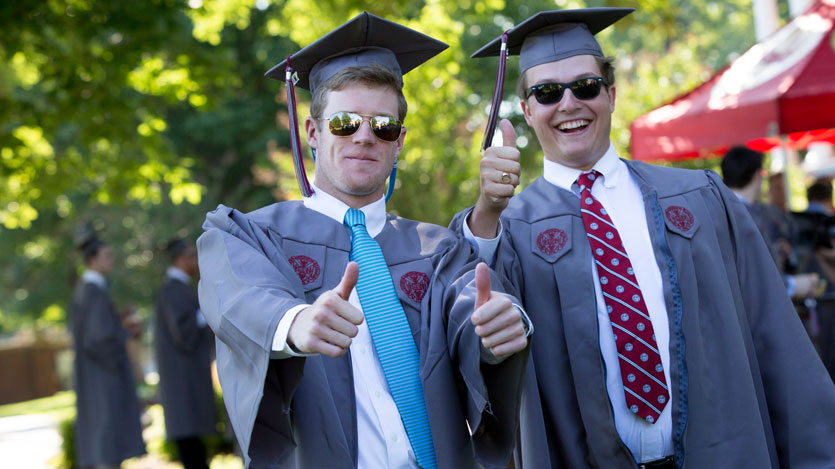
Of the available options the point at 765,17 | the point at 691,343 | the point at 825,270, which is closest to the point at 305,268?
the point at 691,343

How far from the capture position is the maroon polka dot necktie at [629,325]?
2453mm

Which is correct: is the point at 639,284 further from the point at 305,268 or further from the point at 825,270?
the point at 825,270

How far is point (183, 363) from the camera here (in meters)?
7.26

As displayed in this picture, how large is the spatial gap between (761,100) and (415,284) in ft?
12.1

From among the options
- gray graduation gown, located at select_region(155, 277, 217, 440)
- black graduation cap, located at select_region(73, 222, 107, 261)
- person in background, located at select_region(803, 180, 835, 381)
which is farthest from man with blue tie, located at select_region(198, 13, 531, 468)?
black graduation cap, located at select_region(73, 222, 107, 261)

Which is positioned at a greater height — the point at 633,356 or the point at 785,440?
the point at 633,356

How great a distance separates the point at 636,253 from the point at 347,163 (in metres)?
0.96

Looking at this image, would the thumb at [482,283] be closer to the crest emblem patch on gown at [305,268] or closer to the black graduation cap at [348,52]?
the crest emblem patch on gown at [305,268]

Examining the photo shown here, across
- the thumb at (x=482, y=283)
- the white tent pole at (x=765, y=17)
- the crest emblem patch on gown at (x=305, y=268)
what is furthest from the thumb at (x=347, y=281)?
the white tent pole at (x=765, y=17)

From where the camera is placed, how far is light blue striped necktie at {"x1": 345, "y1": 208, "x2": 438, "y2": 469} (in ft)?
7.22

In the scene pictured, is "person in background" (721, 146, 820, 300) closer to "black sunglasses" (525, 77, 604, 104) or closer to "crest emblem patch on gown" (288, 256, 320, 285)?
"black sunglasses" (525, 77, 604, 104)

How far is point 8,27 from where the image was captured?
674 centimetres

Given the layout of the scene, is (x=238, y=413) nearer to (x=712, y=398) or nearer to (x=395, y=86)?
(x=395, y=86)

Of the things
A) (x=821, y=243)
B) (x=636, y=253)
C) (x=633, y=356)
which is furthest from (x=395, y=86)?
(x=821, y=243)
